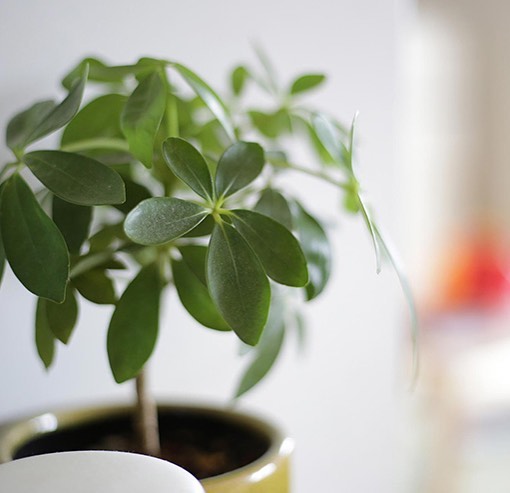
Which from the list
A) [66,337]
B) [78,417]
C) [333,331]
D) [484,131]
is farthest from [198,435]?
[484,131]

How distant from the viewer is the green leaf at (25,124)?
0.49m

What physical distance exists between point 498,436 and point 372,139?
5.32 ft

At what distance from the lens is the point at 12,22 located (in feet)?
2.19

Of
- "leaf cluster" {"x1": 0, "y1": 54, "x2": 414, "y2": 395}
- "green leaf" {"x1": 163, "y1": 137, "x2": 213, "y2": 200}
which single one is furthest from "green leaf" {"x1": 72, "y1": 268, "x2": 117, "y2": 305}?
"green leaf" {"x1": 163, "y1": 137, "x2": 213, "y2": 200}

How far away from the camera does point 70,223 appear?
50 cm

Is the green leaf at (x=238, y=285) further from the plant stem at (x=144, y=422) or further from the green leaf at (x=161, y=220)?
the plant stem at (x=144, y=422)

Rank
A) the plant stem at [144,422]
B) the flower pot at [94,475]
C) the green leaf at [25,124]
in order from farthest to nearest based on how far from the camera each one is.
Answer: the plant stem at [144,422]
the green leaf at [25,124]
the flower pot at [94,475]

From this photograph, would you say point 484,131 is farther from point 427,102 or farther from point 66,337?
point 66,337

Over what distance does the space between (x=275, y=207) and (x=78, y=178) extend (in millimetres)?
136

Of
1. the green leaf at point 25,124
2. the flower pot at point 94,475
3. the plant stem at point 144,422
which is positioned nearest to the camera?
the flower pot at point 94,475

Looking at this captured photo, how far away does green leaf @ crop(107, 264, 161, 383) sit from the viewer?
47 cm

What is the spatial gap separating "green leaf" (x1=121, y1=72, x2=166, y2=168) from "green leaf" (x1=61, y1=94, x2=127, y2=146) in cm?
9

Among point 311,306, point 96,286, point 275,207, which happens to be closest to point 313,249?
point 275,207

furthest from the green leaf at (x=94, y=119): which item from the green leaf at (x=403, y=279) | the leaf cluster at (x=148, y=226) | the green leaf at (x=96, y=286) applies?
the green leaf at (x=403, y=279)
